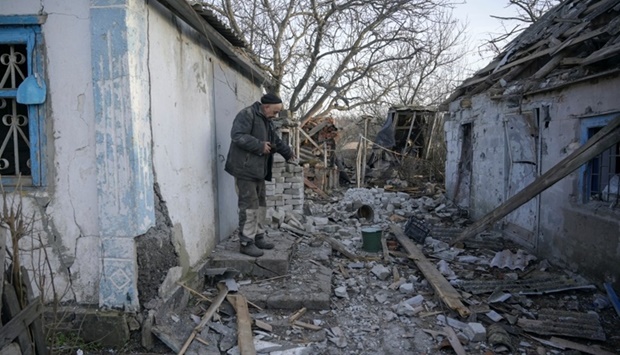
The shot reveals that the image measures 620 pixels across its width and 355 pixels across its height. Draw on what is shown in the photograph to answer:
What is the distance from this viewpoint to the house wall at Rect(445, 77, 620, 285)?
504cm

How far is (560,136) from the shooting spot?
20.0ft

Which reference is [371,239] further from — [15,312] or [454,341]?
[15,312]

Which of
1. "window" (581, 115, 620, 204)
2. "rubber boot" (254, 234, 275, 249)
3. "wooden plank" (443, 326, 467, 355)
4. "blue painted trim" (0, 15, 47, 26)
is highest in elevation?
"blue painted trim" (0, 15, 47, 26)

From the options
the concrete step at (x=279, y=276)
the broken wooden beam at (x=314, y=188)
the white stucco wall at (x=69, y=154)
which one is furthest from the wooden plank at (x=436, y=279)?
the broken wooden beam at (x=314, y=188)

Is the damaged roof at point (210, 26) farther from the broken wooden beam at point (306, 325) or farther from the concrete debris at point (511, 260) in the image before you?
the concrete debris at point (511, 260)

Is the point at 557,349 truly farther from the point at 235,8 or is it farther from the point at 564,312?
the point at 235,8

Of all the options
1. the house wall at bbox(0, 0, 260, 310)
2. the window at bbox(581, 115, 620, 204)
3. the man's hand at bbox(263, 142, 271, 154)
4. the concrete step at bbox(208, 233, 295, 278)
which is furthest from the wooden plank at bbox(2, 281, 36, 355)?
the window at bbox(581, 115, 620, 204)

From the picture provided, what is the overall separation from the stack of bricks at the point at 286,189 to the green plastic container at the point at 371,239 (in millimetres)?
1962

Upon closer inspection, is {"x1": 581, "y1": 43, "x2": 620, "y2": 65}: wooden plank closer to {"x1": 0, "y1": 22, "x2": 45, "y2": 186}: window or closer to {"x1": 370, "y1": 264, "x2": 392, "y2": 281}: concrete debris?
{"x1": 370, "y1": 264, "x2": 392, "y2": 281}: concrete debris

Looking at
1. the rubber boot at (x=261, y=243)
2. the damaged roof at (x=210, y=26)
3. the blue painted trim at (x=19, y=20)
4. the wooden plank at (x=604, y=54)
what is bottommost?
the rubber boot at (x=261, y=243)

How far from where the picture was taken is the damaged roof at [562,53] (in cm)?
527

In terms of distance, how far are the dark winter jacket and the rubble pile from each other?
4.48 feet

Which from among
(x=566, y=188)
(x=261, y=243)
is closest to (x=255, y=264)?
(x=261, y=243)

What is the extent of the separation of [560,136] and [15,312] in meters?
6.76
